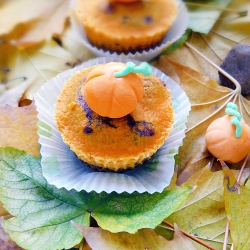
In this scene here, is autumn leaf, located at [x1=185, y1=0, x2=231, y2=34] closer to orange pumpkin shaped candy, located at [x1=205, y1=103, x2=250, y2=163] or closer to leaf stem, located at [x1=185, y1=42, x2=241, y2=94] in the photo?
leaf stem, located at [x1=185, y1=42, x2=241, y2=94]

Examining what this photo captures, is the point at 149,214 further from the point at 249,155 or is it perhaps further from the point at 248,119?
the point at 248,119

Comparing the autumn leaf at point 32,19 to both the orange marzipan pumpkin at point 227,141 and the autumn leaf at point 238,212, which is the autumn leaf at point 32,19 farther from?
the autumn leaf at point 238,212

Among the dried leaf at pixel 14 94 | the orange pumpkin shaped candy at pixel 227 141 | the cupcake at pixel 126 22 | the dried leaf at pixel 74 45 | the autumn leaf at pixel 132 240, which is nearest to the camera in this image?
the autumn leaf at pixel 132 240

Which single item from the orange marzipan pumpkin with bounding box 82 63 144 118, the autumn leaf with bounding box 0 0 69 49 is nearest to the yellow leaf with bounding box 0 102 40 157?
the orange marzipan pumpkin with bounding box 82 63 144 118

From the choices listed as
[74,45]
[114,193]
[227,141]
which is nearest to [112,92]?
[114,193]

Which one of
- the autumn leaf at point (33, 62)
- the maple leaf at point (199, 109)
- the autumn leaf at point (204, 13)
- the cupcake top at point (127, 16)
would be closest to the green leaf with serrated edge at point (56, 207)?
the maple leaf at point (199, 109)

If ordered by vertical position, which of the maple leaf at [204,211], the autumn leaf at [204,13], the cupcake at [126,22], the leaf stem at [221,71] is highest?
the cupcake at [126,22]

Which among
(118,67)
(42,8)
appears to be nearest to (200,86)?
(118,67)
